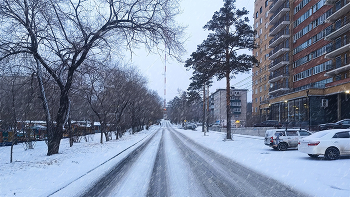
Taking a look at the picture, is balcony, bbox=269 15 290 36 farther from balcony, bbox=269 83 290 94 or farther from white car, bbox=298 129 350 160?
white car, bbox=298 129 350 160

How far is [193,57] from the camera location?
1191 inches

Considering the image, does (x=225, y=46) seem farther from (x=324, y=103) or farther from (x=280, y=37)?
(x=280, y=37)

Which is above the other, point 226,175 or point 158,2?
point 158,2

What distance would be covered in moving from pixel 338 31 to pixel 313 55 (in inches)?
306

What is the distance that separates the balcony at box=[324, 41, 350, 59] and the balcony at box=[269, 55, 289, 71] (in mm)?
Result: 12186

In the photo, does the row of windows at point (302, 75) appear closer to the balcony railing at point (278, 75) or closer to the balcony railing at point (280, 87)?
the balcony railing at point (278, 75)

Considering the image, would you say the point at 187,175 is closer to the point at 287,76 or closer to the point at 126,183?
the point at 126,183

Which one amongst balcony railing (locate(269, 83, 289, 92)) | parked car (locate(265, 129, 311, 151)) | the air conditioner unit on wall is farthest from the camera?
balcony railing (locate(269, 83, 289, 92))

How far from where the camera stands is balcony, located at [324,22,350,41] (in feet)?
108

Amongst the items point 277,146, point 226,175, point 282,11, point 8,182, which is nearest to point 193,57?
point 277,146

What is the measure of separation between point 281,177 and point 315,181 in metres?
1.10

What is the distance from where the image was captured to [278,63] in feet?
168

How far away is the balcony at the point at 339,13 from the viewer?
108 ft

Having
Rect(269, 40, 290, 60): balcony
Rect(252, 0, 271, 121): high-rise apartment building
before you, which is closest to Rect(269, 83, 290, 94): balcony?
Rect(252, 0, 271, 121): high-rise apartment building
